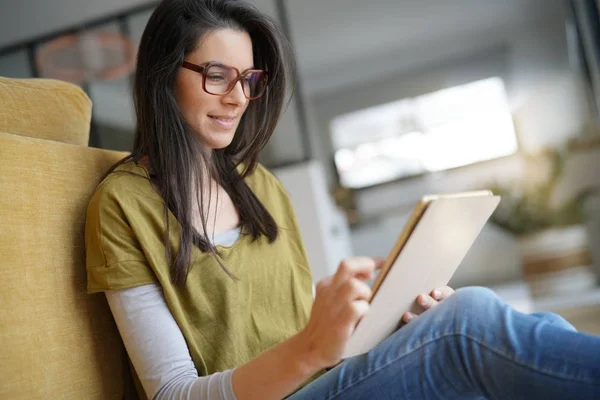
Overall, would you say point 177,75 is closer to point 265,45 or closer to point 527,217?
point 265,45

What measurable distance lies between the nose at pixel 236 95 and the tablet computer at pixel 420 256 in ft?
1.38

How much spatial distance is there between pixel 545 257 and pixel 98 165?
3.85 m

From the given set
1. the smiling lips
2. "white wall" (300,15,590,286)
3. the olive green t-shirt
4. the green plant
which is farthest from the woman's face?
"white wall" (300,15,590,286)

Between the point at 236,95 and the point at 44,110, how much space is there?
12.2 inches

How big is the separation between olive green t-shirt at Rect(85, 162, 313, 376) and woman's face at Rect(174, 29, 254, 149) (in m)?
0.13

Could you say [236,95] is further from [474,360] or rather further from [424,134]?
[424,134]

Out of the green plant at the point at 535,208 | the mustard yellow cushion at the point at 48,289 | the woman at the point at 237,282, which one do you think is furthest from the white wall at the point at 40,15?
the mustard yellow cushion at the point at 48,289

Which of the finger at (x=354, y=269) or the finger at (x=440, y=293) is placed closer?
the finger at (x=354, y=269)

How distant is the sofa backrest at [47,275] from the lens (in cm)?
83

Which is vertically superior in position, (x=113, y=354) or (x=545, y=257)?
(x=113, y=354)

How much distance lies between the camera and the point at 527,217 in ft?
17.2

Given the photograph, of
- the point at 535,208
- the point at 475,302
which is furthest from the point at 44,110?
the point at 535,208

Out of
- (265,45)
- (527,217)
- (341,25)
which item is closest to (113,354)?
(265,45)

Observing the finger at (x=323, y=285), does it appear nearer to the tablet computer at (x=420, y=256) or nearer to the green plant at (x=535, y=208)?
the tablet computer at (x=420, y=256)
